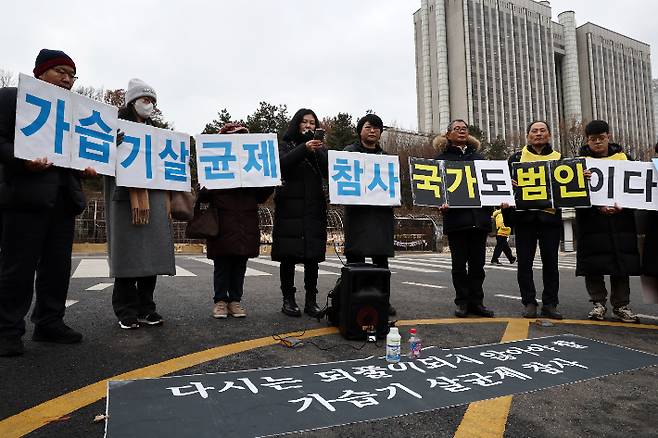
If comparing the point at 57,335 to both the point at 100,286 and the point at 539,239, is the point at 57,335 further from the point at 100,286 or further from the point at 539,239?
the point at 539,239

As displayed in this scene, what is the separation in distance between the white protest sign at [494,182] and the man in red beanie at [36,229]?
363 centimetres

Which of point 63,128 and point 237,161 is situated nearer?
point 63,128

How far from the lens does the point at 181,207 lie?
3916 millimetres

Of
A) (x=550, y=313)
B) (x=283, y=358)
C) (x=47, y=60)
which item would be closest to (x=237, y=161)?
(x=47, y=60)

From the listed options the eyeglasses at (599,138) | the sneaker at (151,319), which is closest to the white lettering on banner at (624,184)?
the eyeglasses at (599,138)

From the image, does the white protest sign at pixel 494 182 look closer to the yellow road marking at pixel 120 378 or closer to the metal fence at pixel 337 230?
the yellow road marking at pixel 120 378

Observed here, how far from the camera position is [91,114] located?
339 centimetres

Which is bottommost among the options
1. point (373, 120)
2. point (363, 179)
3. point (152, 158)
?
point (363, 179)

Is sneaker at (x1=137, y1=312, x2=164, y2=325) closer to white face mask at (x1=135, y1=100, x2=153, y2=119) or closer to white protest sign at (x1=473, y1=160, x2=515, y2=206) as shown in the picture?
white face mask at (x1=135, y1=100, x2=153, y2=119)

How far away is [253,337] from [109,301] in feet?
8.15

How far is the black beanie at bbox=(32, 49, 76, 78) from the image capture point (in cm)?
316

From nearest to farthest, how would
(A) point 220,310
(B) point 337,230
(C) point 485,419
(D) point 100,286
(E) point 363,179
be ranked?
(C) point 485,419 → (A) point 220,310 → (E) point 363,179 → (D) point 100,286 → (B) point 337,230

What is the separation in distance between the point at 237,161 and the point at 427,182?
6.33 ft

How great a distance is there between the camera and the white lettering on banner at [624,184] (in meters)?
4.40
